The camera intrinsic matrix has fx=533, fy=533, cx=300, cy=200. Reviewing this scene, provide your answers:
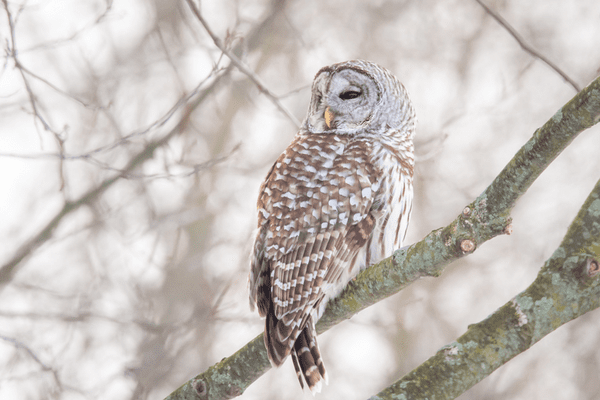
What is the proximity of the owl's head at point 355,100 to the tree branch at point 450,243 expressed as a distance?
4.27ft

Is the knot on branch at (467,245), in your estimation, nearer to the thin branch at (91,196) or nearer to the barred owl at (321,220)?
the barred owl at (321,220)

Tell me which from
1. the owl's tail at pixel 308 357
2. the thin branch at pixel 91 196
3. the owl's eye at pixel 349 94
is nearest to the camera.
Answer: the owl's tail at pixel 308 357

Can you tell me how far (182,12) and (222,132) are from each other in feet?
6.67

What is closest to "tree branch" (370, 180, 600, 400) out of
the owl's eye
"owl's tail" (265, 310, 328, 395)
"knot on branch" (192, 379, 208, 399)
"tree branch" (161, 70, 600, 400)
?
"tree branch" (161, 70, 600, 400)

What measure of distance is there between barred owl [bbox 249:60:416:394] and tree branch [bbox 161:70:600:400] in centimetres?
17

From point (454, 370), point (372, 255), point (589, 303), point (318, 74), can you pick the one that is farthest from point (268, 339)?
point (318, 74)

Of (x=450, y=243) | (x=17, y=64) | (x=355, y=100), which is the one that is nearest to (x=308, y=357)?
(x=450, y=243)

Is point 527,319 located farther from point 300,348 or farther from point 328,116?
point 328,116

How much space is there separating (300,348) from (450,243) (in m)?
1.22

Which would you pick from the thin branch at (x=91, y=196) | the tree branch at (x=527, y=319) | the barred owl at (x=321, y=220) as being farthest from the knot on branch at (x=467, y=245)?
the thin branch at (x=91, y=196)

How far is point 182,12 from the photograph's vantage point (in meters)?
6.46

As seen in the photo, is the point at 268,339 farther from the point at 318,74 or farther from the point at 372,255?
the point at 318,74

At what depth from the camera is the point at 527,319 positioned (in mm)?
1713

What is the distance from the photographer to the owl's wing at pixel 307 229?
279 centimetres
